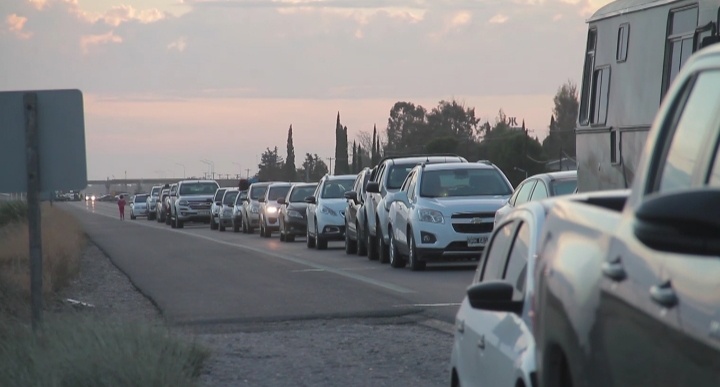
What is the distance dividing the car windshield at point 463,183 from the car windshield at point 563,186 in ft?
9.97

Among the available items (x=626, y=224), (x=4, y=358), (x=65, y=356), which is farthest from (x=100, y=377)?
(x=626, y=224)

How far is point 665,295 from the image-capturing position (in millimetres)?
3361

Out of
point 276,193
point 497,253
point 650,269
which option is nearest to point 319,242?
point 276,193

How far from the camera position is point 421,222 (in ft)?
73.3

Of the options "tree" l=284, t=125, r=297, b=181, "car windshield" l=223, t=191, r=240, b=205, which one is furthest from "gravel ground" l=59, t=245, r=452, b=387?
"tree" l=284, t=125, r=297, b=181

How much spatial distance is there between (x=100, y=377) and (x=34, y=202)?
2.80 m

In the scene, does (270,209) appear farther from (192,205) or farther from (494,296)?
(494,296)

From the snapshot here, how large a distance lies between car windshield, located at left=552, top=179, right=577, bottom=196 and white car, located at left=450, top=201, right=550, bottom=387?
42.0 ft

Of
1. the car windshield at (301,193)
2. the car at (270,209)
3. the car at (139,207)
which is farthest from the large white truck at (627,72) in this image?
the car at (139,207)

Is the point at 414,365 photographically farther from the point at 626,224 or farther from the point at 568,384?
the point at 626,224

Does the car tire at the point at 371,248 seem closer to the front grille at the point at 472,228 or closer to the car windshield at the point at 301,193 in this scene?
the front grille at the point at 472,228

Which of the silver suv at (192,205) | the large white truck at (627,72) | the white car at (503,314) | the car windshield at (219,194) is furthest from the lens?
the silver suv at (192,205)

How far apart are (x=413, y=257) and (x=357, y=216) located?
5520 millimetres

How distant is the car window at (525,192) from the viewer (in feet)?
65.8
